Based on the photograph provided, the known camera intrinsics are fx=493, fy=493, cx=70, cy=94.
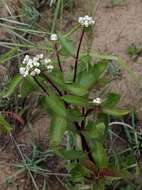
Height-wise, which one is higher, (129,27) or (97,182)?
(129,27)

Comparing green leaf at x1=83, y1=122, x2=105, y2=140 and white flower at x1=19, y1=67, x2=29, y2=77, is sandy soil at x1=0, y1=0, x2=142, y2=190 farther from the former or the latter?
white flower at x1=19, y1=67, x2=29, y2=77

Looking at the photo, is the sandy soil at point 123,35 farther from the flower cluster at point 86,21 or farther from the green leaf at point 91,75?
the flower cluster at point 86,21

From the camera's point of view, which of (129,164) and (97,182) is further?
(129,164)

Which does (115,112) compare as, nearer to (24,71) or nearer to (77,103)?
(77,103)

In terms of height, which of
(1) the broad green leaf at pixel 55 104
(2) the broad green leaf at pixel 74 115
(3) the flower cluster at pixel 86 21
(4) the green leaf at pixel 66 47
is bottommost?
(2) the broad green leaf at pixel 74 115

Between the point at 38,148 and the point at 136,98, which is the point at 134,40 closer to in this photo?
the point at 136,98

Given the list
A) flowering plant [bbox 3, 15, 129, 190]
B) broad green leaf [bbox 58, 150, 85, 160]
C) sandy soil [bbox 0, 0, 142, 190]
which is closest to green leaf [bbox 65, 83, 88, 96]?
flowering plant [bbox 3, 15, 129, 190]

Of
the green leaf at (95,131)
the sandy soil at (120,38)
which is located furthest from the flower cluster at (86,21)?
the sandy soil at (120,38)

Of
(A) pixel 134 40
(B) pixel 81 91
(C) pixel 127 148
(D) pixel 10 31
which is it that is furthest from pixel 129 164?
(D) pixel 10 31
